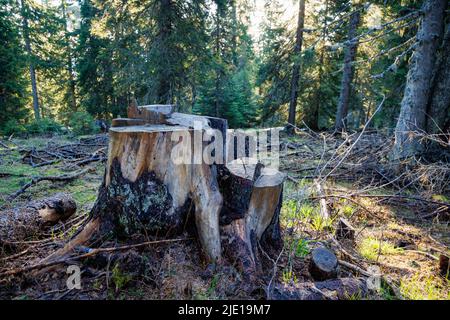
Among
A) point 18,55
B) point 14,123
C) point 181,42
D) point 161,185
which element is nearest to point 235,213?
point 161,185

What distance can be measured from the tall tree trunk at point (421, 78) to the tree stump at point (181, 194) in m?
4.44

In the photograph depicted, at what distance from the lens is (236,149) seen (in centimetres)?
374

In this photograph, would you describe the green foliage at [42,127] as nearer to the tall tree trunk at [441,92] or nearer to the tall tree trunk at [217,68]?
the tall tree trunk at [217,68]

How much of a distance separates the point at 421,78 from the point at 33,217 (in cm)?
730

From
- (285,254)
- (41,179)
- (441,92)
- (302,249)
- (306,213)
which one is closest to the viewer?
(285,254)

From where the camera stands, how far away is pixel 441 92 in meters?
5.91

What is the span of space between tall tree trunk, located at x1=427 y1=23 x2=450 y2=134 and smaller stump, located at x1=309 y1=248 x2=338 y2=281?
200 inches

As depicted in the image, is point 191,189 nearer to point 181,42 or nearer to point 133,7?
point 181,42

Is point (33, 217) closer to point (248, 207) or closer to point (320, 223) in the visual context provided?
point (248, 207)

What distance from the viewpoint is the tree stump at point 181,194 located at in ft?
7.81

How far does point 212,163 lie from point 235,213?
55cm

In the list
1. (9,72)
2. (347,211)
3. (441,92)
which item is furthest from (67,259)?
(9,72)

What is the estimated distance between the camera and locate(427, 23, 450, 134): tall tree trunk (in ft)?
19.2
